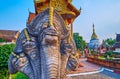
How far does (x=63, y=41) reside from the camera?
2.76m

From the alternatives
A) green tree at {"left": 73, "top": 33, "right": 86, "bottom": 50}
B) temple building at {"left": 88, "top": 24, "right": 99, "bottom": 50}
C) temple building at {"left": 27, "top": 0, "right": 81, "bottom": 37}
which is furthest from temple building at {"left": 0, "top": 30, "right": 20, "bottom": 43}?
temple building at {"left": 27, "top": 0, "right": 81, "bottom": 37}

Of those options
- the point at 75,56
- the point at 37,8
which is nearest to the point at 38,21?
the point at 75,56

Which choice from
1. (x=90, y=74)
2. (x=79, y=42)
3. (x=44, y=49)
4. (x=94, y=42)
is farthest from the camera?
(x=79, y=42)

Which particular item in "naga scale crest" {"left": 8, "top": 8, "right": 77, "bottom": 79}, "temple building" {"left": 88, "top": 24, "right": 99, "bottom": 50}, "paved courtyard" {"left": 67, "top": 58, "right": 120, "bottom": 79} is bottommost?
"paved courtyard" {"left": 67, "top": 58, "right": 120, "bottom": 79}

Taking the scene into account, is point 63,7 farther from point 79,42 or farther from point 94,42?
point 79,42

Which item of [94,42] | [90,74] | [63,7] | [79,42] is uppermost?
[79,42]

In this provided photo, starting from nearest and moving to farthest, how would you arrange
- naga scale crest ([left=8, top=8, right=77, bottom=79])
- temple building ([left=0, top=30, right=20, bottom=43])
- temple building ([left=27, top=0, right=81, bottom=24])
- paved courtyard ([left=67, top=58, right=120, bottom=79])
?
naga scale crest ([left=8, top=8, right=77, bottom=79]), paved courtyard ([left=67, top=58, right=120, bottom=79]), temple building ([left=27, top=0, right=81, bottom=24]), temple building ([left=0, top=30, right=20, bottom=43])

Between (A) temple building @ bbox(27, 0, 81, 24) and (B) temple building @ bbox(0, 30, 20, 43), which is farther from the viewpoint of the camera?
(B) temple building @ bbox(0, 30, 20, 43)

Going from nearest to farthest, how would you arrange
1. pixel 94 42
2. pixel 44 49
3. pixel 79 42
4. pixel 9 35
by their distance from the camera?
pixel 44 49, pixel 9 35, pixel 94 42, pixel 79 42

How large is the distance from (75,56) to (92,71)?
38.1 ft

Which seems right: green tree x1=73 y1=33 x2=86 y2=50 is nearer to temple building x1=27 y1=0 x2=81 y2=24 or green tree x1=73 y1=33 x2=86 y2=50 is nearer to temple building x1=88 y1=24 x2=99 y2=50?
temple building x1=88 y1=24 x2=99 y2=50

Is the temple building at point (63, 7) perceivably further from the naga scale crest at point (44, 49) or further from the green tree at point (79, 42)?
the green tree at point (79, 42)

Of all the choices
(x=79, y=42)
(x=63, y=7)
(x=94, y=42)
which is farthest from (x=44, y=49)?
(x=79, y=42)

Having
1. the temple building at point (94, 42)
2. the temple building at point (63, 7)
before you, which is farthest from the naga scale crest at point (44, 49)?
the temple building at point (94, 42)
